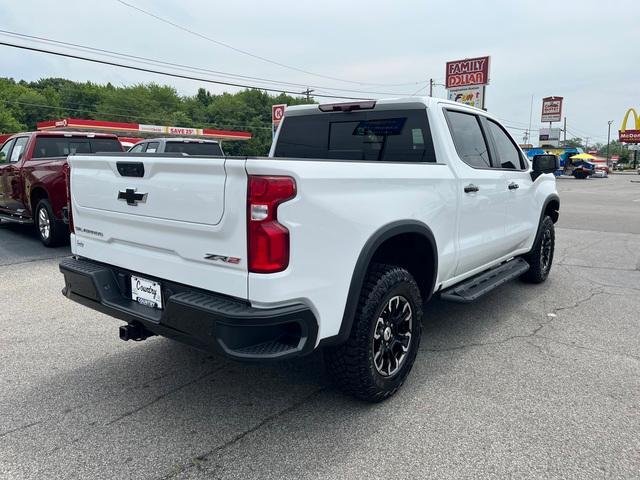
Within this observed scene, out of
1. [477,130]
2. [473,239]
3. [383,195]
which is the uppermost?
[477,130]

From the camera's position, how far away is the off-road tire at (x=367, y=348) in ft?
9.39

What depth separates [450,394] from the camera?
Result: 3262mm

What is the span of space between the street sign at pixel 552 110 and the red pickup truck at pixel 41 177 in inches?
2494

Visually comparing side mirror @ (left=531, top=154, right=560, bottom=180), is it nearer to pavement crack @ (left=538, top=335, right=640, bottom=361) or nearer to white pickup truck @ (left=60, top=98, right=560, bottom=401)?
white pickup truck @ (left=60, top=98, right=560, bottom=401)

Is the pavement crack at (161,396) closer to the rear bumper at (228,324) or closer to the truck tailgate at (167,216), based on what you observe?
the rear bumper at (228,324)

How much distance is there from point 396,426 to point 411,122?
230 centimetres

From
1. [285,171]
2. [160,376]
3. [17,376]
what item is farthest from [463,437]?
[17,376]

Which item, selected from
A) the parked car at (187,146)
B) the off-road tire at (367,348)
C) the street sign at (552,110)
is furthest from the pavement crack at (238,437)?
the street sign at (552,110)

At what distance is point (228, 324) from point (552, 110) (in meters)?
69.2

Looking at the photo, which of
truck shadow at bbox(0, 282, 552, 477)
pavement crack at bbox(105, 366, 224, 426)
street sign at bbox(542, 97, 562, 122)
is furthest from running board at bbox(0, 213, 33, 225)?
street sign at bbox(542, 97, 562, 122)

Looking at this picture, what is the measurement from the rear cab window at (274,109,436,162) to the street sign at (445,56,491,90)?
2201cm

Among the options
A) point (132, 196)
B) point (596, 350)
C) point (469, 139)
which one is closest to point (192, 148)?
point (469, 139)

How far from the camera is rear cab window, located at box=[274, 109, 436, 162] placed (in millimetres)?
3867

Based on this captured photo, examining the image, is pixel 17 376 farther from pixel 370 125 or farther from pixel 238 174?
pixel 370 125
